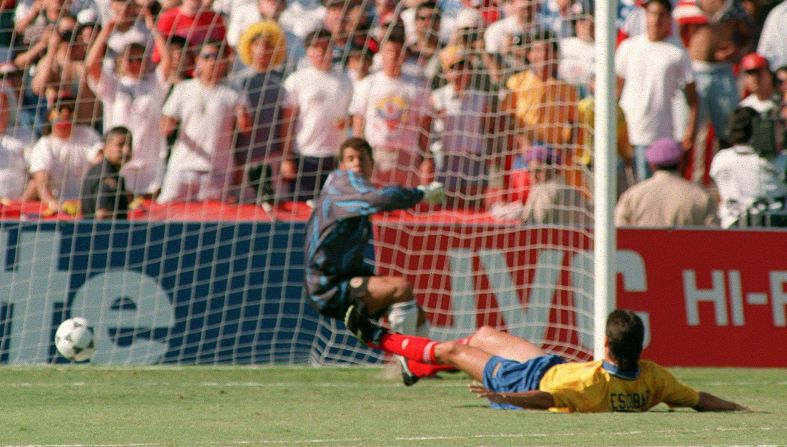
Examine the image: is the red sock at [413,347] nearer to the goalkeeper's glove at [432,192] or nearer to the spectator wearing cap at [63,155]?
the goalkeeper's glove at [432,192]

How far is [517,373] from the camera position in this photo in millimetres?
7348

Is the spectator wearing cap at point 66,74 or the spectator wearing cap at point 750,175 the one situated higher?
the spectator wearing cap at point 66,74

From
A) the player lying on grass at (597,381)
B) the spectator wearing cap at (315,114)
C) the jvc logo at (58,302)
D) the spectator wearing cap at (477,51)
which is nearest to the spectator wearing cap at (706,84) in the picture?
the spectator wearing cap at (477,51)

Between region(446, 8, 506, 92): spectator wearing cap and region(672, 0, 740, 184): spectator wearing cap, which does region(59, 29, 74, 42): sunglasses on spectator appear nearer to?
region(446, 8, 506, 92): spectator wearing cap

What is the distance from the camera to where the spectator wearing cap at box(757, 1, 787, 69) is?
14.2 meters

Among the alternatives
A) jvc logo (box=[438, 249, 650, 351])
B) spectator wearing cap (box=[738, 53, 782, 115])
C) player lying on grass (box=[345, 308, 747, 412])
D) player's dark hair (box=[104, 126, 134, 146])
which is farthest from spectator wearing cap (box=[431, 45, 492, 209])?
player lying on grass (box=[345, 308, 747, 412])

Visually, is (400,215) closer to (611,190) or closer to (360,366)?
(360,366)

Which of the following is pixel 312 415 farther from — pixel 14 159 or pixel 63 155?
pixel 14 159

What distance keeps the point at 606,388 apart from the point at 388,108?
615cm

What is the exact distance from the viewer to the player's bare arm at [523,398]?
6.90 metres

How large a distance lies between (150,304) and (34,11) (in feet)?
11.6

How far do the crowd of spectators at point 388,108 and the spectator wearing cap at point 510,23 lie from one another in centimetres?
2

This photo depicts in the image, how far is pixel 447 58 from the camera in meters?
12.8

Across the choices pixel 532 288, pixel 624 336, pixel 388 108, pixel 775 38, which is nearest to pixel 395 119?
pixel 388 108
